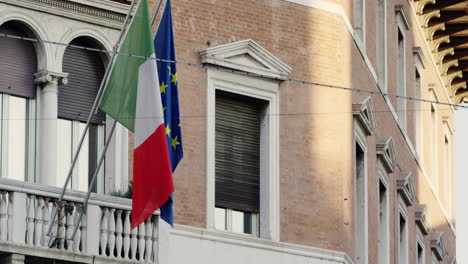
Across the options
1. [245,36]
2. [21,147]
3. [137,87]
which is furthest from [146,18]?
[245,36]

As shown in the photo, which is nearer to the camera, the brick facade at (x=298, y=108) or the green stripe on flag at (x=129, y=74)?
the green stripe on flag at (x=129, y=74)

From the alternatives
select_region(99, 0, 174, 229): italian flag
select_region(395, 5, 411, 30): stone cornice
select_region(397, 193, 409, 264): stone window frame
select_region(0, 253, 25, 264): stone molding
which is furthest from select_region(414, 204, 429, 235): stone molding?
select_region(0, 253, 25, 264): stone molding

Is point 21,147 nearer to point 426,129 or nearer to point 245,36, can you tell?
point 245,36

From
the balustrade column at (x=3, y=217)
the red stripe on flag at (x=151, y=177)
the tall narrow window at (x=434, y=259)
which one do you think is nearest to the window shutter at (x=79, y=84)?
the red stripe on flag at (x=151, y=177)

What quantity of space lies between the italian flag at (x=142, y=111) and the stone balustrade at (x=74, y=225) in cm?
89

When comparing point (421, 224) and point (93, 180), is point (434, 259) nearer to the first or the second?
point (421, 224)

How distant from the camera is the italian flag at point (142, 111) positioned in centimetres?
1944

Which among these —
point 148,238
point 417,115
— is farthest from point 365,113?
point 417,115

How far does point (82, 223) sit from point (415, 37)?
14.4 m

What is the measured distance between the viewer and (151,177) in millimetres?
19484

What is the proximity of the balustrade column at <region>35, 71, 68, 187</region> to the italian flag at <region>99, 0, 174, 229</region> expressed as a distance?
48.3 inches

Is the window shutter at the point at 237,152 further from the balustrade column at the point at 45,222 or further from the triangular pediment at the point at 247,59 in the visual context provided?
the balustrade column at the point at 45,222

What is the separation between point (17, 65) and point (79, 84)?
0.88 metres

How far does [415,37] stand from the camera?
3319 centimetres
